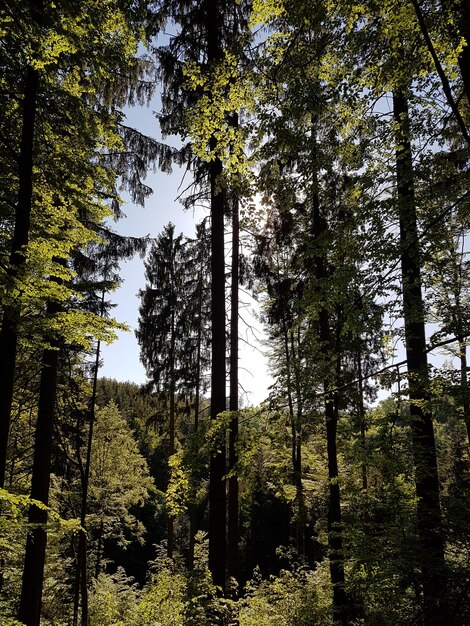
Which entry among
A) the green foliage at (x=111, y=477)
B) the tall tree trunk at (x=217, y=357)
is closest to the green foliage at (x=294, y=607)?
the tall tree trunk at (x=217, y=357)

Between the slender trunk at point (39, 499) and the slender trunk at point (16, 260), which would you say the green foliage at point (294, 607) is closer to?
the slender trunk at point (39, 499)

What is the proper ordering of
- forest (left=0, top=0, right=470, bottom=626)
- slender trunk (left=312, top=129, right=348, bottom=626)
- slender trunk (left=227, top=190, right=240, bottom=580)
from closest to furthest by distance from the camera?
forest (left=0, top=0, right=470, bottom=626)
slender trunk (left=312, top=129, right=348, bottom=626)
slender trunk (left=227, top=190, right=240, bottom=580)

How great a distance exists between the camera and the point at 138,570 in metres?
28.3

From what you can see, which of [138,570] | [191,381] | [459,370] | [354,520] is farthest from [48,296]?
[138,570]

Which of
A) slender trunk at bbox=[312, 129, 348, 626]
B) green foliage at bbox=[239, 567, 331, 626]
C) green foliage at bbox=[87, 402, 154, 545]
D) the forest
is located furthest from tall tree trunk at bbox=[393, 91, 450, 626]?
green foliage at bbox=[87, 402, 154, 545]

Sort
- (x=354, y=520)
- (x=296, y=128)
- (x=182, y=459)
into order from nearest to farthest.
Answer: (x=296, y=128)
(x=182, y=459)
(x=354, y=520)

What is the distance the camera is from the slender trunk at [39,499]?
23.6 feet

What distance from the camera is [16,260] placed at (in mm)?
5121

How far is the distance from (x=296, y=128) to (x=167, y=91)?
4.92 m

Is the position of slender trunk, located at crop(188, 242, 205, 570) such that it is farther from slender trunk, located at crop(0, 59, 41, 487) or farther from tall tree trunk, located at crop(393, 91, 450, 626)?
tall tree trunk, located at crop(393, 91, 450, 626)

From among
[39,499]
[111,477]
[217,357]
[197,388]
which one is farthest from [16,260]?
[111,477]

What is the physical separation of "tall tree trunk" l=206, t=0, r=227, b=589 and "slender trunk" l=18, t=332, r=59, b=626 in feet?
10.6

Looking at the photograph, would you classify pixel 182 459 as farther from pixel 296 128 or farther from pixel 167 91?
pixel 167 91

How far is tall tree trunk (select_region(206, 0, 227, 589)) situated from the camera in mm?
6535
